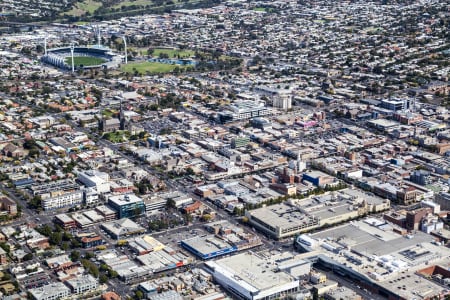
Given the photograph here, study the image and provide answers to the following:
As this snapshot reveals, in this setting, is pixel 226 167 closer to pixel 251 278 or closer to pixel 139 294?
pixel 251 278

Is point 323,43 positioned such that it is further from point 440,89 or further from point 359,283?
point 359,283

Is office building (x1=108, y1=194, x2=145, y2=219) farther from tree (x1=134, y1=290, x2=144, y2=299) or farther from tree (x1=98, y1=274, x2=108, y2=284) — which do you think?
tree (x1=134, y1=290, x2=144, y2=299)

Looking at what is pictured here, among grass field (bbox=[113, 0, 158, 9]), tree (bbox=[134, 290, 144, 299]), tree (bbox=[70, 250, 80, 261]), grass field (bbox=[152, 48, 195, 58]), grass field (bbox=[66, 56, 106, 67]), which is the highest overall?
grass field (bbox=[113, 0, 158, 9])

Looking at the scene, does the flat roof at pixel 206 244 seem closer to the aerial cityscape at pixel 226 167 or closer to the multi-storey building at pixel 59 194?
the aerial cityscape at pixel 226 167

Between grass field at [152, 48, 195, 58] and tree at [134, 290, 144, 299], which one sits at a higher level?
grass field at [152, 48, 195, 58]

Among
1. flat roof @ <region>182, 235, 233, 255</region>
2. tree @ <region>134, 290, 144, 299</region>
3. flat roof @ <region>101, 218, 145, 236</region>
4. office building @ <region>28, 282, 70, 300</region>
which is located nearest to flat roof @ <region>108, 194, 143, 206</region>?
flat roof @ <region>101, 218, 145, 236</region>

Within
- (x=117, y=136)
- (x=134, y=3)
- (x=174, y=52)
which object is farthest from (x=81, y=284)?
(x=134, y=3)

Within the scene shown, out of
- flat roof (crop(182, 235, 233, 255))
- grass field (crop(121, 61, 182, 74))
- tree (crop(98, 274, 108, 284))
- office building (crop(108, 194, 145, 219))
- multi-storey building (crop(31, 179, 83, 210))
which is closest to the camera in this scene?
tree (crop(98, 274, 108, 284))
